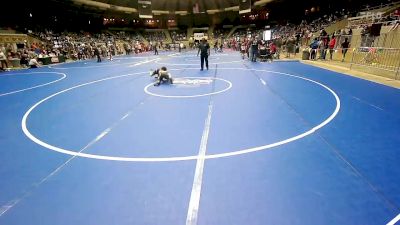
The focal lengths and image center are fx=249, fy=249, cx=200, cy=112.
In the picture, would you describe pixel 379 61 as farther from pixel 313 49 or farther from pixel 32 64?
pixel 32 64

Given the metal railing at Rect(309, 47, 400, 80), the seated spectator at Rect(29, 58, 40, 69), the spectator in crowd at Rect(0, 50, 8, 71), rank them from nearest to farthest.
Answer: the metal railing at Rect(309, 47, 400, 80) < the spectator in crowd at Rect(0, 50, 8, 71) < the seated spectator at Rect(29, 58, 40, 69)

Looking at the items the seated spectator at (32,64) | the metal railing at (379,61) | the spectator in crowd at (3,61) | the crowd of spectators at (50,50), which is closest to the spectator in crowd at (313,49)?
the metal railing at (379,61)

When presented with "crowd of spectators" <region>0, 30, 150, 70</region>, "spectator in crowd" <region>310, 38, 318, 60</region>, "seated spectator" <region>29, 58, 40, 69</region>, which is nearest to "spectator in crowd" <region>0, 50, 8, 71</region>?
"crowd of spectators" <region>0, 30, 150, 70</region>

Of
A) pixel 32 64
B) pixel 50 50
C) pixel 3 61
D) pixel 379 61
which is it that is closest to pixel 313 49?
pixel 379 61

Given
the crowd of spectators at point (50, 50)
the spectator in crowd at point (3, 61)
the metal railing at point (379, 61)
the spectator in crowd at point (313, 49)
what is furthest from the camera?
the crowd of spectators at point (50, 50)

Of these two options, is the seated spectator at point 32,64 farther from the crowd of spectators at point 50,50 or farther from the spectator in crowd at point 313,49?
the spectator in crowd at point 313,49

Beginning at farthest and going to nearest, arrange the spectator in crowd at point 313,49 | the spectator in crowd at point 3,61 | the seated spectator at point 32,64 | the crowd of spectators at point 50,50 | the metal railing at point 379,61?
the crowd of spectators at point 50,50, the seated spectator at point 32,64, the spectator in crowd at point 313,49, the spectator in crowd at point 3,61, the metal railing at point 379,61

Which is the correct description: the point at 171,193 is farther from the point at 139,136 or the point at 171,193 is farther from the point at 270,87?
the point at 270,87

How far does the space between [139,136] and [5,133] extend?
3.09 m

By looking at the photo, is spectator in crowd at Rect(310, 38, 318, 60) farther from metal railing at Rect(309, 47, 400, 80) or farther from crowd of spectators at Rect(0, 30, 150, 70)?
crowd of spectators at Rect(0, 30, 150, 70)

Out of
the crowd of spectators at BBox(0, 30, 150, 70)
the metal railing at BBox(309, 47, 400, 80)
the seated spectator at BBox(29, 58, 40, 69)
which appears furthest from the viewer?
the crowd of spectators at BBox(0, 30, 150, 70)

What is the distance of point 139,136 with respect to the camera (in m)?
5.13

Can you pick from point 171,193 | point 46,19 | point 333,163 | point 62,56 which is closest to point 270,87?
point 333,163

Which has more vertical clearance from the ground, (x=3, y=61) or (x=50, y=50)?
(x=50, y=50)
